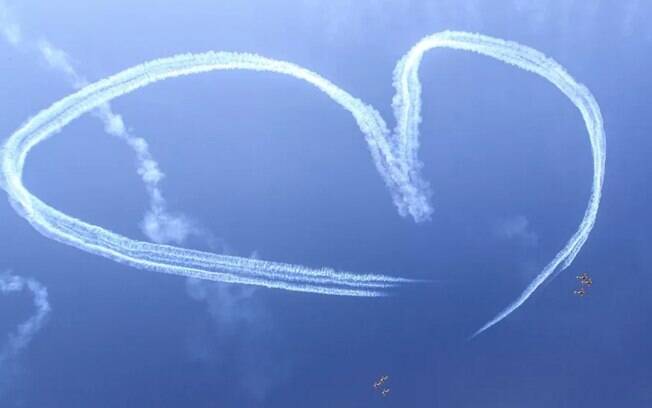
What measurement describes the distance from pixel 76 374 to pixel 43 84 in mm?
2450

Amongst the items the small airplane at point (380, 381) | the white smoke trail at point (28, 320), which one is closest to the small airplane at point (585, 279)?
the small airplane at point (380, 381)

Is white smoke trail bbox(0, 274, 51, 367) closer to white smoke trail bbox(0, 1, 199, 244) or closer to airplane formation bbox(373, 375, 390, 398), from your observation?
white smoke trail bbox(0, 1, 199, 244)

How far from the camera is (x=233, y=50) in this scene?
6742 mm

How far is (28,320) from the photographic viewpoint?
6.54 meters

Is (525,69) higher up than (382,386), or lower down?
higher up

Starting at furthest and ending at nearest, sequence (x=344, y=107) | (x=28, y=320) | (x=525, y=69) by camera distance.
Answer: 1. (x=525, y=69)
2. (x=344, y=107)
3. (x=28, y=320)

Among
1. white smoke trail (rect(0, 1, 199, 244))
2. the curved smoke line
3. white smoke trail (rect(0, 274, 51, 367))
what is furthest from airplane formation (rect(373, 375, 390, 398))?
white smoke trail (rect(0, 274, 51, 367))

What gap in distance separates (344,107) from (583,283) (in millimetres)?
2649

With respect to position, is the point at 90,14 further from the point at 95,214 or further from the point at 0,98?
the point at 95,214

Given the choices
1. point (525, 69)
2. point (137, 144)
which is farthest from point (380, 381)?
point (525, 69)

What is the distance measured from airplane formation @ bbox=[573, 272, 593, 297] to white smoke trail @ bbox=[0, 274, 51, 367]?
4.60 meters

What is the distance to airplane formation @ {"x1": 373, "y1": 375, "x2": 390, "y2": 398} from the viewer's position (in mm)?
6844

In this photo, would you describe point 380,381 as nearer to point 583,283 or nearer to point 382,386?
point 382,386

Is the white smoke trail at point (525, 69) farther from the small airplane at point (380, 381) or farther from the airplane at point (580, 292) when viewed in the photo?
the small airplane at point (380, 381)
